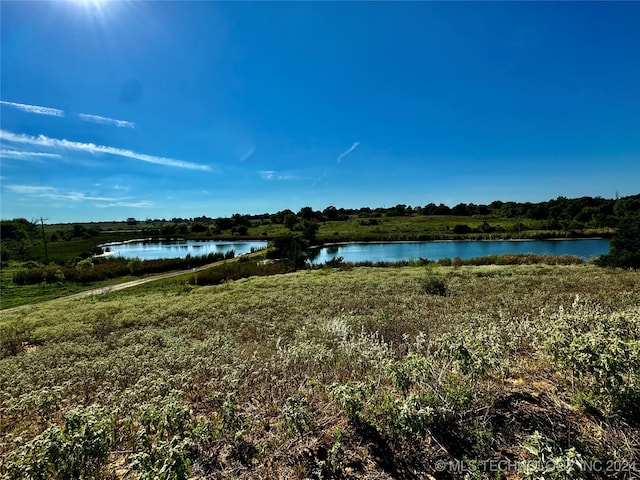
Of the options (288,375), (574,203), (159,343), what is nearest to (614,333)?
(288,375)

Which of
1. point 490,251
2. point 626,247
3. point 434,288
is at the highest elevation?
point 626,247

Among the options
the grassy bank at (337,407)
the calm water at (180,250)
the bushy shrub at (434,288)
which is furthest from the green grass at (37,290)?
the bushy shrub at (434,288)

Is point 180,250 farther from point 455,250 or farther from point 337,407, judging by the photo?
point 337,407

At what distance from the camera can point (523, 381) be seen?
4098mm

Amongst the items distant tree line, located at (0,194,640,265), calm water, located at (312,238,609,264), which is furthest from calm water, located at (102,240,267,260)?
calm water, located at (312,238,609,264)

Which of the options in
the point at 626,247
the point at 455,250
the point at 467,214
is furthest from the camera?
the point at 467,214

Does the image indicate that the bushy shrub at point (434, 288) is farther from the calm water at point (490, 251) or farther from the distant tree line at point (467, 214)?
the calm water at point (490, 251)

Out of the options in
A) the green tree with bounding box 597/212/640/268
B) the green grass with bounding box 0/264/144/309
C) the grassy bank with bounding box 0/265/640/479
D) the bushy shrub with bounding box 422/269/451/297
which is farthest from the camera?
the green grass with bounding box 0/264/144/309

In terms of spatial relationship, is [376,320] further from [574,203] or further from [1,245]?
[574,203]

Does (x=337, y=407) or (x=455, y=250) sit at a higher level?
(x=337, y=407)

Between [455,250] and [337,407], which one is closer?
[337,407]

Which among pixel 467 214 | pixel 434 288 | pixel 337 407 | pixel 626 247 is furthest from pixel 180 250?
pixel 467 214

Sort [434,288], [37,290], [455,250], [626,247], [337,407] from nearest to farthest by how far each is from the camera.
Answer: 1. [337,407]
2. [434,288]
3. [626,247]
4. [37,290]
5. [455,250]

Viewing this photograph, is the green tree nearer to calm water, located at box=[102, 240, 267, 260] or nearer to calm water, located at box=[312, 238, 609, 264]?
calm water, located at box=[312, 238, 609, 264]
